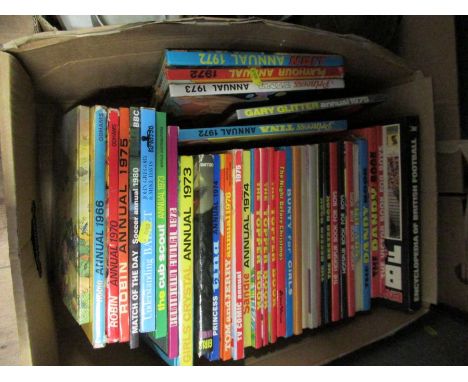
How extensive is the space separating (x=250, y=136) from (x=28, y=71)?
0.41 meters

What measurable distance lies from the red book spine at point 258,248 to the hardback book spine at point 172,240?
0.53 feet

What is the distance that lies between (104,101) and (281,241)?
52 centimetres

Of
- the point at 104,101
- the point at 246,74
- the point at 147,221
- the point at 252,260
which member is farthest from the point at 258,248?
the point at 104,101

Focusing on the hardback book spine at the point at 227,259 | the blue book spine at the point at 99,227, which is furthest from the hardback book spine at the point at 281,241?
the blue book spine at the point at 99,227

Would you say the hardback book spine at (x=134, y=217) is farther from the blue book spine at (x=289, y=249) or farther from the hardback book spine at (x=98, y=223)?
the blue book spine at (x=289, y=249)

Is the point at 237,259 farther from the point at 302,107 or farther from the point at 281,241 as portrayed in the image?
the point at 302,107

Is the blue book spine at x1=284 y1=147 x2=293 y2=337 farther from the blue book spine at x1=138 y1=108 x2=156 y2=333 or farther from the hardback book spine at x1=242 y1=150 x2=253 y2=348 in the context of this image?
the blue book spine at x1=138 y1=108 x2=156 y2=333

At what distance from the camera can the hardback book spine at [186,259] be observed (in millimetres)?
626

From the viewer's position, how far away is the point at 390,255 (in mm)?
796

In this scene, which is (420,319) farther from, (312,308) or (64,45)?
(64,45)

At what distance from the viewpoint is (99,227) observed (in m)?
0.60

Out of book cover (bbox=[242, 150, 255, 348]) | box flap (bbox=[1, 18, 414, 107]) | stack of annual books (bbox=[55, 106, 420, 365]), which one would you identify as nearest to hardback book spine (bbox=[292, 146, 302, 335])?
stack of annual books (bbox=[55, 106, 420, 365])

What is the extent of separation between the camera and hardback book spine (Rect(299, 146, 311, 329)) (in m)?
0.74
